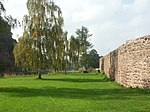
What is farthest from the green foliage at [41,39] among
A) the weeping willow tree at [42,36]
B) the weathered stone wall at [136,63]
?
the weathered stone wall at [136,63]

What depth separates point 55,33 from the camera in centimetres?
4319

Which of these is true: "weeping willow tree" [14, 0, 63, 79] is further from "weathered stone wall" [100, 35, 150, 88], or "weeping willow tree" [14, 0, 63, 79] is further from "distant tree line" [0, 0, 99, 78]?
"weathered stone wall" [100, 35, 150, 88]

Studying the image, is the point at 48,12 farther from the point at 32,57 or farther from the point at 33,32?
the point at 32,57

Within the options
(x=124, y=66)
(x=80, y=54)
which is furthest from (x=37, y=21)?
(x=80, y=54)

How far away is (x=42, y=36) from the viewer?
142ft

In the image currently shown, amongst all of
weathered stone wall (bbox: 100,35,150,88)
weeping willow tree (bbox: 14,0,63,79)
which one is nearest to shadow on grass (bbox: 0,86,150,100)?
weathered stone wall (bbox: 100,35,150,88)

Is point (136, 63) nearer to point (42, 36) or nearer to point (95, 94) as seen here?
point (95, 94)

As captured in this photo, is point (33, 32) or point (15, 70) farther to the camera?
point (15, 70)

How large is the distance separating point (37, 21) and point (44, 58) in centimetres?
420

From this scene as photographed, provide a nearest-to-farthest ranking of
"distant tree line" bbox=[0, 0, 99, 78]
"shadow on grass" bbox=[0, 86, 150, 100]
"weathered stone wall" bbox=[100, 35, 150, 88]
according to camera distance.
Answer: "shadow on grass" bbox=[0, 86, 150, 100] → "weathered stone wall" bbox=[100, 35, 150, 88] → "distant tree line" bbox=[0, 0, 99, 78]

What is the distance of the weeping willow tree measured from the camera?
42.4 metres

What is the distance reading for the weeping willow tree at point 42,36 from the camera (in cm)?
4244

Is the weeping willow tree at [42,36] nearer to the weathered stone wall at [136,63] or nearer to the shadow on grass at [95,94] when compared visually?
the weathered stone wall at [136,63]

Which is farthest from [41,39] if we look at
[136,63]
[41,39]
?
[136,63]
